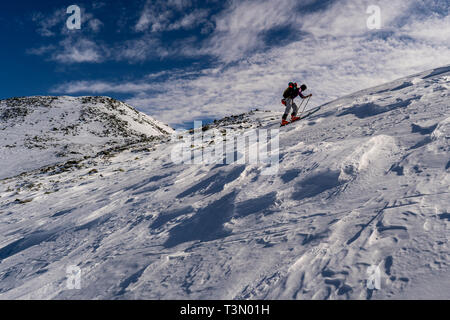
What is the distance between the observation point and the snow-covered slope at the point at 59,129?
96.3ft

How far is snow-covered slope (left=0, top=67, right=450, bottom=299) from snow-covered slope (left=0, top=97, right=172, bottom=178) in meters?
25.2

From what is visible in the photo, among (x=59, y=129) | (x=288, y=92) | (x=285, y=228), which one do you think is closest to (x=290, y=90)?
(x=288, y=92)

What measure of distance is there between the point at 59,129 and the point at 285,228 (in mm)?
45843

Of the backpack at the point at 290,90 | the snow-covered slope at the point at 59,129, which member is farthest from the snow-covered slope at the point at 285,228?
the snow-covered slope at the point at 59,129

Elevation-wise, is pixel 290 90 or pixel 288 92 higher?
pixel 290 90

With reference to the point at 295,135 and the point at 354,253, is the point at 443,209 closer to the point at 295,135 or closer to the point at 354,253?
the point at 354,253

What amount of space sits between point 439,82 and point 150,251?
10.5 metres

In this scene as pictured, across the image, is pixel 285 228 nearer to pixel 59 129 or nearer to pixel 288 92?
pixel 288 92

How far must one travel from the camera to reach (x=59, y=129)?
3959 centimetres

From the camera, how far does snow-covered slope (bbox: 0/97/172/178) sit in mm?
29359

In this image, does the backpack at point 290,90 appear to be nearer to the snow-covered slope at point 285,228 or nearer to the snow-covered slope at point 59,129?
the snow-covered slope at point 285,228

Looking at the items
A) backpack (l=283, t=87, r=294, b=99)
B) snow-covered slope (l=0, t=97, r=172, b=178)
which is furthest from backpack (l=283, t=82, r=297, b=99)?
snow-covered slope (l=0, t=97, r=172, b=178)

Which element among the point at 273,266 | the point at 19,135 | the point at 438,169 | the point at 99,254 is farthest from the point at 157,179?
the point at 19,135

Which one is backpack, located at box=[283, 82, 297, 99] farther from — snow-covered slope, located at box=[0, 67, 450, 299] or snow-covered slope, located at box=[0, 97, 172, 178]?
snow-covered slope, located at box=[0, 97, 172, 178]
